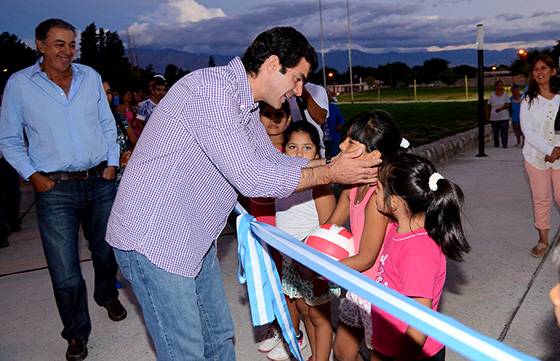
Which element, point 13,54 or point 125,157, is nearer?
point 125,157

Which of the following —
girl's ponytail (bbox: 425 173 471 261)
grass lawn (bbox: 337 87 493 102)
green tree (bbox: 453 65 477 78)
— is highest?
girl's ponytail (bbox: 425 173 471 261)

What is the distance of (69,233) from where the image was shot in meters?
4.02

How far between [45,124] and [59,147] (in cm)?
17

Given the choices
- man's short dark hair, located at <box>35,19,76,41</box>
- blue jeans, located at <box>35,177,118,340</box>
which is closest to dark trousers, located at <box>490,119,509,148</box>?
blue jeans, located at <box>35,177,118,340</box>

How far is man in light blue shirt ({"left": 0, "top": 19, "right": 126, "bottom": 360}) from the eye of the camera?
12.9 feet

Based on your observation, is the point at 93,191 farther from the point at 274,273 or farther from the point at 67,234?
the point at 274,273

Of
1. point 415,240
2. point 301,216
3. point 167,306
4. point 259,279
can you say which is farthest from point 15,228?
point 415,240

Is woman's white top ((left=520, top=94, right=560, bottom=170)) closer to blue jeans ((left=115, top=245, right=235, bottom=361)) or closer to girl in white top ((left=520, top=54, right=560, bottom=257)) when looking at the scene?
girl in white top ((left=520, top=54, right=560, bottom=257))

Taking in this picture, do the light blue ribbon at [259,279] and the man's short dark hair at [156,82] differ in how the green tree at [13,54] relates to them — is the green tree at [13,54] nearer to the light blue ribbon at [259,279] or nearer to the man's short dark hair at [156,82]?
the man's short dark hair at [156,82]

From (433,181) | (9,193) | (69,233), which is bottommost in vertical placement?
(9,193)

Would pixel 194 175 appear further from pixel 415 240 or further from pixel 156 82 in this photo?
pixel 156 82

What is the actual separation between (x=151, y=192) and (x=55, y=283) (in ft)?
6.57

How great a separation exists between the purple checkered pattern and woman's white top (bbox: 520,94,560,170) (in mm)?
3649

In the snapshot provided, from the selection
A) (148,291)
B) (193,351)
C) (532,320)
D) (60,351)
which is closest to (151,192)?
(148,291)
